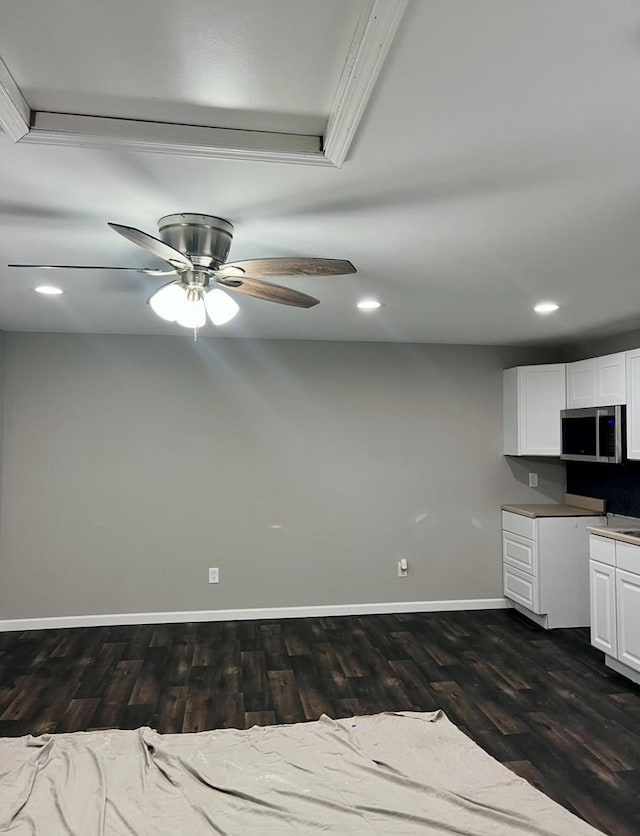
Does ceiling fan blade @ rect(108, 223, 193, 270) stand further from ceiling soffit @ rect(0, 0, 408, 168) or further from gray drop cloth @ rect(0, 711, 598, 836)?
gray drop cloth @ rect(0, 711, 598, 836)

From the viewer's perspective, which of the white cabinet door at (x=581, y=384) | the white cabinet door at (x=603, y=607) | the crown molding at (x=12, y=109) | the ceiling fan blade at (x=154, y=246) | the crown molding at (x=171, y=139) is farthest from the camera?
the white cabinet door at (x=581, y=384)

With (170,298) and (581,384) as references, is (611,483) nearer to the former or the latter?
(581,384)

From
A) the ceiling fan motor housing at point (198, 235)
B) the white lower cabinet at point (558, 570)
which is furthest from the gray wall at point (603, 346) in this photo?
the ceiling fan motor housing at point (198, 235)

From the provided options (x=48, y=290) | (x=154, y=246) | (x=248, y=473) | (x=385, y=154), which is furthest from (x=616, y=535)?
(x=48, y=290)

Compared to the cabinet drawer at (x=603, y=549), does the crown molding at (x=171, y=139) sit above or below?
above

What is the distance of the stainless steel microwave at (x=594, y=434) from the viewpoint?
424 centimetres

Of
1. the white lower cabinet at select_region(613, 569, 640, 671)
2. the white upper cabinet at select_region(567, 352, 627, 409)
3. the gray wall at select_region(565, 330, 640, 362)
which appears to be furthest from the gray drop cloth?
the gray wall at select_region(565, 330, 640, 362)

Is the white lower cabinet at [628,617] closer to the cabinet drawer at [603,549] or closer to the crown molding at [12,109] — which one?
the cabinet drawer at [603,549]

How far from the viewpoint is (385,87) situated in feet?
4.79

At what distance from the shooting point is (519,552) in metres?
5.07

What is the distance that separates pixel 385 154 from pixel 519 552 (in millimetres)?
4064

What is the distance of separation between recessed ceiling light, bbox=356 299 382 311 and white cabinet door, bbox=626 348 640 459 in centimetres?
179

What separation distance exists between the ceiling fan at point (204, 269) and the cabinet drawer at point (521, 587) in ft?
11.5

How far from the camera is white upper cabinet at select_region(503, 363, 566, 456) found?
498 centimetres
